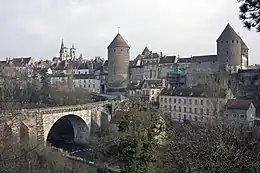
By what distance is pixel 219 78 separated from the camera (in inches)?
1262

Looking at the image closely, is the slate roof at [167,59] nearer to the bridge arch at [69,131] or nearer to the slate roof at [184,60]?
the slate roof at [184,60]

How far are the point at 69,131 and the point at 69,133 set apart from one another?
0.22 m

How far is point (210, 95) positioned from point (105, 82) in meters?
20.2

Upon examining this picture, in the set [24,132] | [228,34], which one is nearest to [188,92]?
[228,34]

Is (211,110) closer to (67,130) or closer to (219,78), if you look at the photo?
(219,78)

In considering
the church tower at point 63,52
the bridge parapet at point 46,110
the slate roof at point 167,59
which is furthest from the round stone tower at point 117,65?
the church tower at point 63,52

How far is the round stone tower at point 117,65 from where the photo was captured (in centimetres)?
4203

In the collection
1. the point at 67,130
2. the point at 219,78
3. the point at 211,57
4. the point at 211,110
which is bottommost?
the point at 67,130

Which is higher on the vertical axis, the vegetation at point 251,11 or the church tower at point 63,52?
the church tower at point 63,52

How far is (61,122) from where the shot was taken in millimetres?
29750

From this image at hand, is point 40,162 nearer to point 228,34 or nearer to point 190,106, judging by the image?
point 190,106

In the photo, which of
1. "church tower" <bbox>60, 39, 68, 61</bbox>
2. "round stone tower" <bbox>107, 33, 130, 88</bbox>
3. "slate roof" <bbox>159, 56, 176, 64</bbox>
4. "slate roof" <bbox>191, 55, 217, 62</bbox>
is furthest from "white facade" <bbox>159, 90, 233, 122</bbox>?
"church tower" <bbox>60, 39, 68, 61</bbox>

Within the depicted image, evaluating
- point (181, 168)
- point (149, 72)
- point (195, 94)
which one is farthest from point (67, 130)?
point (181, 168)

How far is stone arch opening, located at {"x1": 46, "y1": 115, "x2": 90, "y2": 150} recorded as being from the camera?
2644 cm
